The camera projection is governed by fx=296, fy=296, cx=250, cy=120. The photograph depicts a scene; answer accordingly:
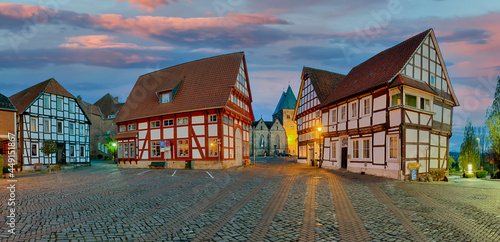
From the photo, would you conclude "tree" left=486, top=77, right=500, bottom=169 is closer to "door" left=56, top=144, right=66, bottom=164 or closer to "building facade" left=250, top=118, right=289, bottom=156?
"door" left=56, top=144, right=66, bottom=164

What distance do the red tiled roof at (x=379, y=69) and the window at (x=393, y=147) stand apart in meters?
3.60

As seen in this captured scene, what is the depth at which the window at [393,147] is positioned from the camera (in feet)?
62.1

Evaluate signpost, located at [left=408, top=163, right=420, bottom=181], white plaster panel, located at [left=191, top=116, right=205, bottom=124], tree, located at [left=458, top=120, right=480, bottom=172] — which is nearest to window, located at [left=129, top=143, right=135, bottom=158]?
white plaster panel, located at [left=191, top=116, right=205, bottom=124]

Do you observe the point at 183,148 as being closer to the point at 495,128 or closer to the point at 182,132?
the point at 182,132

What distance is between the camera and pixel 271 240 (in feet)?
20.6

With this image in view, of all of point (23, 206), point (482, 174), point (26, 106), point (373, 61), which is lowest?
point (482, 174)

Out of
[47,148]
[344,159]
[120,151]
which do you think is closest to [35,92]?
[47,148]

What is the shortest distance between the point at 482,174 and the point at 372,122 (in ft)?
45.9

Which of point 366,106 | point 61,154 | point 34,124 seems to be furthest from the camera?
point 61,154

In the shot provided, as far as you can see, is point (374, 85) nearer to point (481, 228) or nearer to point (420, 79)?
point (420, 79)

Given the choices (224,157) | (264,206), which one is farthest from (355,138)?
(264,206)

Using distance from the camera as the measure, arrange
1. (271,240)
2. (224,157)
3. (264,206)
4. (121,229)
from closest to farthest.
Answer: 1. (271,240)
2. (121,229)
3. (264,206)
4. (224,157)

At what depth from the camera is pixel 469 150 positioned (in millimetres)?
37031

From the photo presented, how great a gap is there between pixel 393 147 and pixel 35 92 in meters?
35.7
